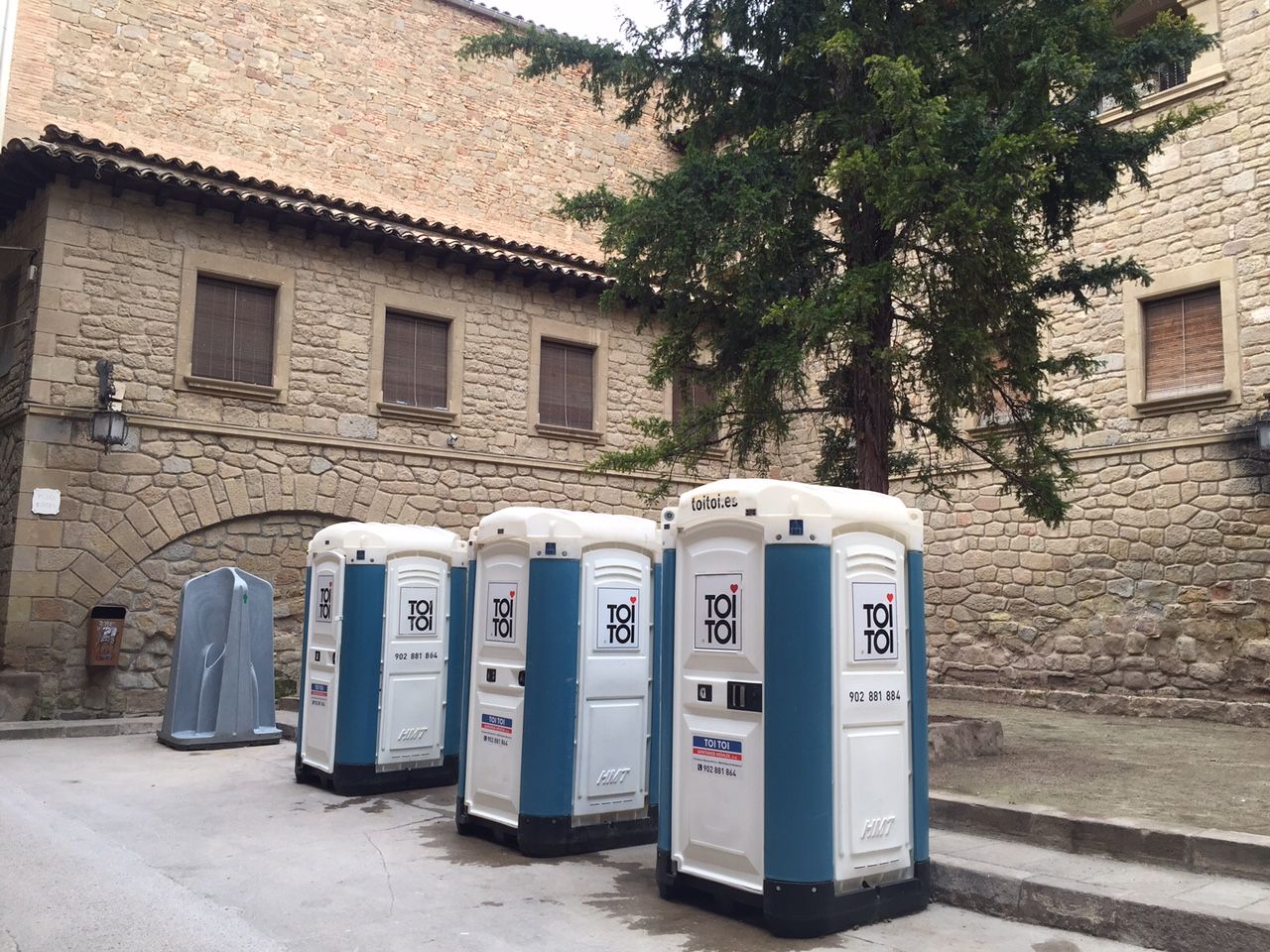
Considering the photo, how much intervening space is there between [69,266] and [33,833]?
7.76 m

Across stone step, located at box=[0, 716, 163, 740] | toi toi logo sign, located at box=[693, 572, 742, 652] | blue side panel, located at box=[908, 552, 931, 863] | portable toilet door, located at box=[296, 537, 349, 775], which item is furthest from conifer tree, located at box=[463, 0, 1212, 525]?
stone step, located at box=[0, 716, 163, 740]

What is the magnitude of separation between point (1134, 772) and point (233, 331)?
11.0 metres

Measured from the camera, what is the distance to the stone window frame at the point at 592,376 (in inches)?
618

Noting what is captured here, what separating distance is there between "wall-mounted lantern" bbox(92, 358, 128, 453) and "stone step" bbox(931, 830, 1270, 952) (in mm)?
9851

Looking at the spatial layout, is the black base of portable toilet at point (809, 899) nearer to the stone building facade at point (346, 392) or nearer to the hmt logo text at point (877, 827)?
the hmt logo text at point (877, 827)

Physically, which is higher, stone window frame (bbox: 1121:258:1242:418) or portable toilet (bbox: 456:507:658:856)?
stone window frame (bbox: 1121:258:1242:418)

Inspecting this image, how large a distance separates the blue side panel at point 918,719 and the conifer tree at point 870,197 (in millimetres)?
3189

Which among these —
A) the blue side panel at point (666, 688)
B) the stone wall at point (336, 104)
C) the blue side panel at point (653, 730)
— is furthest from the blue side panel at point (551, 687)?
the stone wall at point (336, 104)

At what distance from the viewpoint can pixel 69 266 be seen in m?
12.3

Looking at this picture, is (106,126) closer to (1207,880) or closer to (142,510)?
(142,510)

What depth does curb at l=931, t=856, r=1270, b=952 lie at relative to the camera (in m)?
4.38

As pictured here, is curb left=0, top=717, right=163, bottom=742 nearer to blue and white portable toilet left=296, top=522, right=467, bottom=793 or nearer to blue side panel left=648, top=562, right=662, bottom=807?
blue and white portable toilet left=296, top=522, right=467, bottom=793

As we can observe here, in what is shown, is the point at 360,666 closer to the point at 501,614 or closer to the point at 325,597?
the point at 325,597

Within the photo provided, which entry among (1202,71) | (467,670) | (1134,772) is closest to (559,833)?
(467,670)
